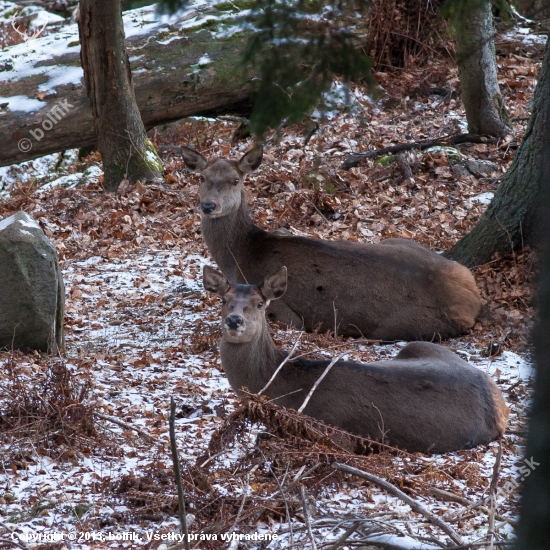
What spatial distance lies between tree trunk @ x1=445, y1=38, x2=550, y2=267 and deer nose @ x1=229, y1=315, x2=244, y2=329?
405 centimetres

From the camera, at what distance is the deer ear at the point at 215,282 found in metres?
6.91

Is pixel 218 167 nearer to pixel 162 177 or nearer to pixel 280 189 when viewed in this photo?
pixel 280 189

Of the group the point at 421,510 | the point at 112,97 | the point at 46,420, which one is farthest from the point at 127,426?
the point at 112,97

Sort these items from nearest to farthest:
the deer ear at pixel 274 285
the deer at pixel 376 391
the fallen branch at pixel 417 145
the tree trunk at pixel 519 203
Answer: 1. the deer at pixel 376 391
2. the deer ear at pixel 274 285
3. the tree trunk at pixel 519 203
4. the fallen branch at pixel 417 145

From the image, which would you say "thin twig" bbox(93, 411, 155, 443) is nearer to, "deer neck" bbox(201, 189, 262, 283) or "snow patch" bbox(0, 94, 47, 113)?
"deer neck" bbox(201, 189, 262, 283)

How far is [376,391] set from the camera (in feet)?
20.1

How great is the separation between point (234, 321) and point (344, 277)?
9.06 ft

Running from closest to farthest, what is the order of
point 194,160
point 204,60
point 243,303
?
point 243,303 → point 194,160 → point 204,60

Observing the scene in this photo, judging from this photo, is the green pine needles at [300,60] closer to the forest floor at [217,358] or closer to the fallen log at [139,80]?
the forest floor at [217,358]

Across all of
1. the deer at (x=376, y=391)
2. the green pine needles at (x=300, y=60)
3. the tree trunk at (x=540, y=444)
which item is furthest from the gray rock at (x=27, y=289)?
the tree trunk at (x=540, y=444)

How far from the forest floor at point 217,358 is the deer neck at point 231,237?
0.58 metres

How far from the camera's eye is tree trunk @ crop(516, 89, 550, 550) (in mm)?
2188

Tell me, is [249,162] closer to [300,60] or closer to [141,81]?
[141,81]

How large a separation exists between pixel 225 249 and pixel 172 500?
16.2 feet
